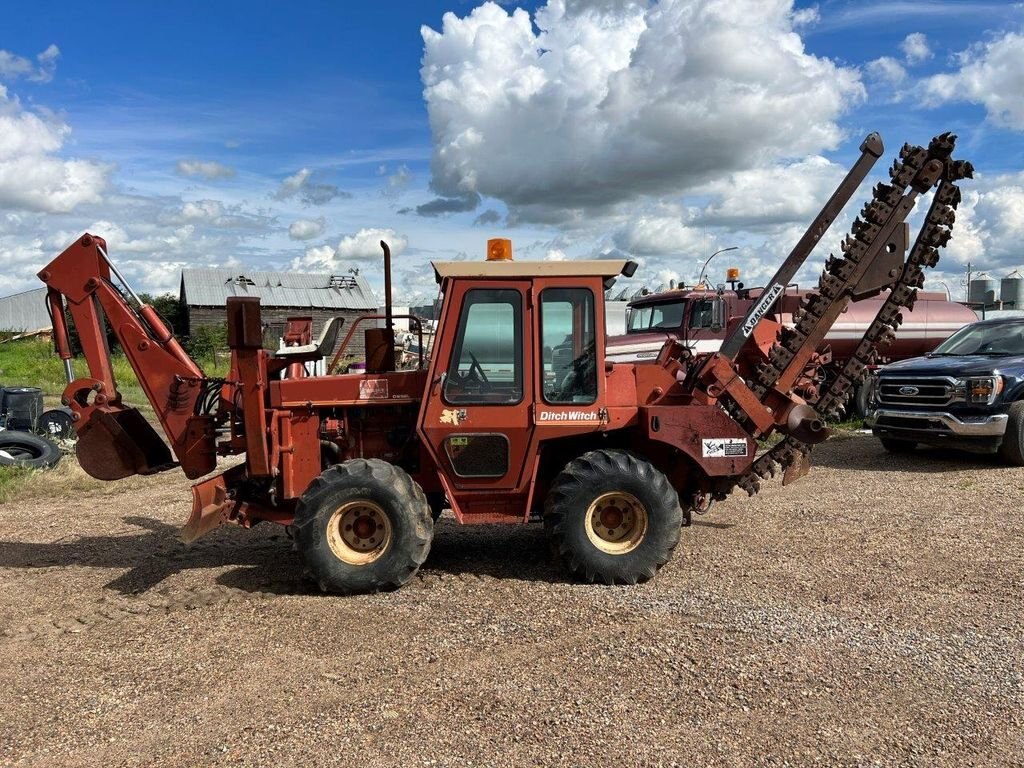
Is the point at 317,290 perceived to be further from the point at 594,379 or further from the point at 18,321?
the point at 594,379

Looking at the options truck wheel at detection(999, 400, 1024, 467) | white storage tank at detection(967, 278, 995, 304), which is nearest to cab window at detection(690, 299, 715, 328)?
truck wheel at detection(999, 400, 1024, 467)

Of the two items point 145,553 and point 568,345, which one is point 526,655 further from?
point 145,553

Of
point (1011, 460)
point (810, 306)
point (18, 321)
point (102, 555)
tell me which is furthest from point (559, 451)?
point (18, 321)

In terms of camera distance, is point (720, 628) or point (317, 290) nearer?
point (720, 628)

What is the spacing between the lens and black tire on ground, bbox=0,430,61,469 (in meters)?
11.2

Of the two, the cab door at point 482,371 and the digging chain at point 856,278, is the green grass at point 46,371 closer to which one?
the cab door at point 482,371

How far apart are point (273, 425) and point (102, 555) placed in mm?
2413

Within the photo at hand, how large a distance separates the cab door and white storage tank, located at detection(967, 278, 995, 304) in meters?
30.0

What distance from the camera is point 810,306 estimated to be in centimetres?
650

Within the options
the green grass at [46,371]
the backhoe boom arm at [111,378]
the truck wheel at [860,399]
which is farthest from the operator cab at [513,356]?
the green grass at [46,371]

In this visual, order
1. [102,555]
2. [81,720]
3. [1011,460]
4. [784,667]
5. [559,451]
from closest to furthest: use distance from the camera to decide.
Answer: [81,720]
[784,667]
[559,451]
[102,555]
[1011,460]

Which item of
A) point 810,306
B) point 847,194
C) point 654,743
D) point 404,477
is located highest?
point 847,194

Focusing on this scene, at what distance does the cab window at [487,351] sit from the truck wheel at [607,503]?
29.0 inches

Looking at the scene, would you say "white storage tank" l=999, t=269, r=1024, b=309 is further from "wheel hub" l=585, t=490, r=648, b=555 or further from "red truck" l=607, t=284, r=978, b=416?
"wheel hub" l=585, t=490, r=648, b=555
